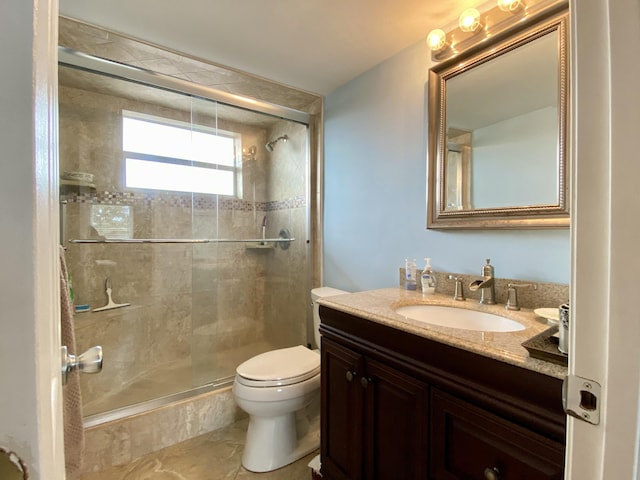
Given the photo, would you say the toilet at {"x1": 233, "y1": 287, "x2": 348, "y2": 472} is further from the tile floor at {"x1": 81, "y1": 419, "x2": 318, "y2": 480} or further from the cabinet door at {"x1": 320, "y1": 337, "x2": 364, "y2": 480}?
the cabinet door at {"x1": 320, "y1": 337, "x2": 364, "y2": 480}

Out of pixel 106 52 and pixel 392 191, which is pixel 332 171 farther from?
pixel 106 52

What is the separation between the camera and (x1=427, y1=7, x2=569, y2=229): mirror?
1.12 m

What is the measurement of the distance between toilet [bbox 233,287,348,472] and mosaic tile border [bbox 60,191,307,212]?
126 centimetres

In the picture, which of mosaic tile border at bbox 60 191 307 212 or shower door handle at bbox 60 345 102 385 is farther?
mosaic tile border at bbox 60 191 307 212

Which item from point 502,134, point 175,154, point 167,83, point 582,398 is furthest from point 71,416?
point 175,154

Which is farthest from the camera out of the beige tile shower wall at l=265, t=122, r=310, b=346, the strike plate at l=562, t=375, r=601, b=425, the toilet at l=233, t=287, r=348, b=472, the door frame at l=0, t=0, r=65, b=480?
the beige tile shower wall at l=265, t=122, r=310, b=346

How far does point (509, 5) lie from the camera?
3.94 ft

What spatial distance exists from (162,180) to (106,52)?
0.91m

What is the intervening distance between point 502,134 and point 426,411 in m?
1.12

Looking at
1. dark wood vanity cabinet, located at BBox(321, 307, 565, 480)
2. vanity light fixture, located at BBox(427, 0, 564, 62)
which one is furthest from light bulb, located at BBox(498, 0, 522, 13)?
dark wood vanity cabinet, located at BBox(321, 307, 565, 480)

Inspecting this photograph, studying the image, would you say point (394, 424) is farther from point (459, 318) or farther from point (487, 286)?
point (487, 286)

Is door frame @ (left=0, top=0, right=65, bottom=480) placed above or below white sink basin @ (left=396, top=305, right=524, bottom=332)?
above

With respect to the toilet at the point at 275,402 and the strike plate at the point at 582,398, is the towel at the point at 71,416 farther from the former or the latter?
the strike plate at the point at 582,398

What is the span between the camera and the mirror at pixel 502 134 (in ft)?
3.68
